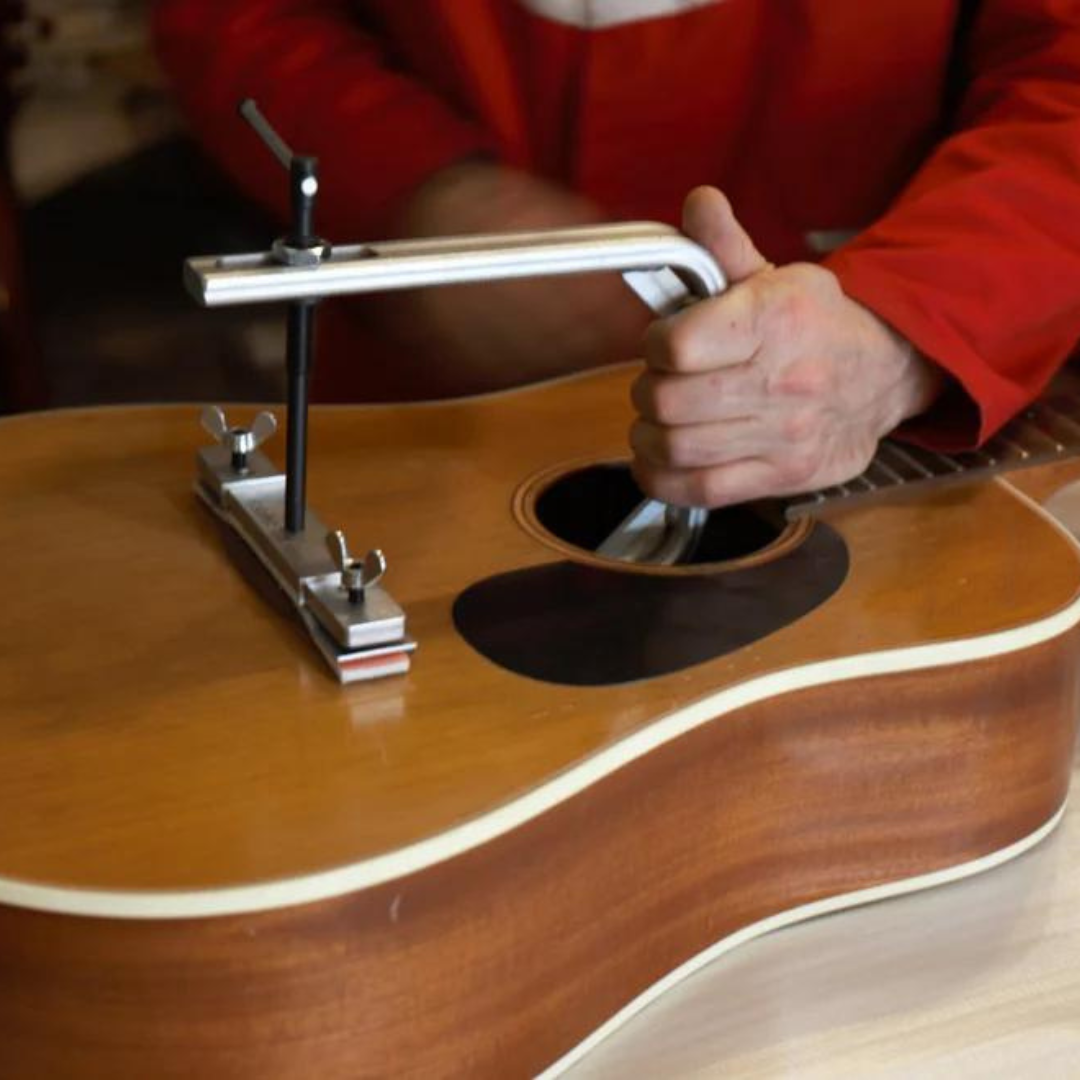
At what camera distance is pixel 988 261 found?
944 millimetres

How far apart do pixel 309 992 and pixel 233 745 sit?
0.11m

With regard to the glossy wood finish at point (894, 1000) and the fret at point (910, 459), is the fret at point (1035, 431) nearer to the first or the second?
the fret at point (910, 459)

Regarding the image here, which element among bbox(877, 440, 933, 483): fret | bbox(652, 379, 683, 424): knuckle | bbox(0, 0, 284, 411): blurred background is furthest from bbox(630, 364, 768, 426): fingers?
bbox(0, 0, 284, 411): blurred background

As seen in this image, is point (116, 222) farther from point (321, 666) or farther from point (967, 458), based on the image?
point (321, 666)

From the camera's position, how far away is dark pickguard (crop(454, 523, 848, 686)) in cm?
76

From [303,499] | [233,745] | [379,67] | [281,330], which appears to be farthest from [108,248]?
[233,745]

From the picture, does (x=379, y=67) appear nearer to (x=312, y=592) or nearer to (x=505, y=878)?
(x=312, y=592)

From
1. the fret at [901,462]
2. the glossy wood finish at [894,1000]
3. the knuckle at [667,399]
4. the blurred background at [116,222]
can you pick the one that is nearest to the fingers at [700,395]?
the knuckle at [667,399]

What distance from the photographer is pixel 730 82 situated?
109 centimetres

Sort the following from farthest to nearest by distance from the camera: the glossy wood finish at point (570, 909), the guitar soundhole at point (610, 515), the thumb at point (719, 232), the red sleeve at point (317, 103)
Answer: the red sleeve at point (317, 103) < the guitar soundhole at point (610, 515) < the thumb at point (719, 232) < the glossy wood finish at point (570, 909)

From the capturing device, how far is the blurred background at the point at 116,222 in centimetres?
218

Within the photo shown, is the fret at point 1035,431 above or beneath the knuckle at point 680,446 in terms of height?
beneath

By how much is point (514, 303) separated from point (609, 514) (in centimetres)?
14

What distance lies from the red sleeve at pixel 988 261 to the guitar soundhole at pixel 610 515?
11 cm
